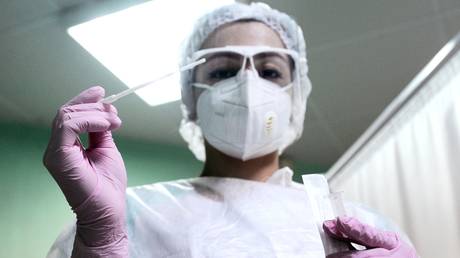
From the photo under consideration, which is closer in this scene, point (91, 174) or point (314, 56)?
point (91, 174)

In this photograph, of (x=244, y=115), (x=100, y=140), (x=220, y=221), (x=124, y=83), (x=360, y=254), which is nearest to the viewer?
(x=360, y=254)

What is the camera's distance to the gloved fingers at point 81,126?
0.80m

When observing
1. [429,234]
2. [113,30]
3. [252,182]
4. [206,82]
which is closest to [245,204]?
[252,182]

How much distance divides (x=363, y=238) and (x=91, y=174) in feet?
1.38

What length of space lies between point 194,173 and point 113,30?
931mm

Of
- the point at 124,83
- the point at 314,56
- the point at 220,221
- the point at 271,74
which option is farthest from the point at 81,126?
the point at 314,56

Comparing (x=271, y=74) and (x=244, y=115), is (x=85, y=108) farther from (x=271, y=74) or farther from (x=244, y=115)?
(x=271, y=74)

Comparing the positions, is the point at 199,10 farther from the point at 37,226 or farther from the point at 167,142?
the point at 37,226

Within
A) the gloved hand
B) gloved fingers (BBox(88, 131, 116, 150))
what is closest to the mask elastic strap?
gloved fingers (BBox(88, 131, 116, 150))

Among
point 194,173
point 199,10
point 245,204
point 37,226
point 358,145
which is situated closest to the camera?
point 245,204

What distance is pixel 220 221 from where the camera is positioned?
1.03 metres

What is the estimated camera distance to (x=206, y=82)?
4.08 feet

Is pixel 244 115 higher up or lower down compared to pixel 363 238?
higher up

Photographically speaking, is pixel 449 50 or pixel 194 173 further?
pixel 194 173
